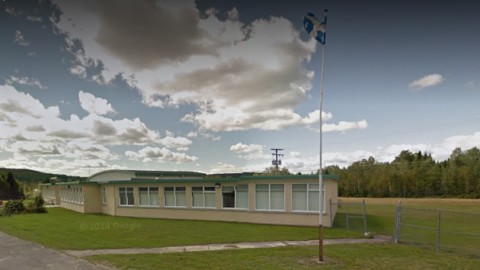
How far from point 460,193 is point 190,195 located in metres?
66.6

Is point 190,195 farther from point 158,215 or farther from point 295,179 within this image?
point 295,179

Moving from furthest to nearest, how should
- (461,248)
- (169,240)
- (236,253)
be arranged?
(169,240), (461,248), (236,253)

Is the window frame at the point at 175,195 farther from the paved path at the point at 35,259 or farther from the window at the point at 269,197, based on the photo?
the paved path at the point at 35,259

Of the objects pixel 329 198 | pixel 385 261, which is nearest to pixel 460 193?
pixel 329 198

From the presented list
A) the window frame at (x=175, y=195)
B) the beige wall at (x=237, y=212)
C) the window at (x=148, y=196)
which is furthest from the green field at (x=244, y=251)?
the window at (x=148, y=196)

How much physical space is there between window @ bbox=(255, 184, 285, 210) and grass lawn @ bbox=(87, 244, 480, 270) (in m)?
7.63

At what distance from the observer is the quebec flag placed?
10.7 m

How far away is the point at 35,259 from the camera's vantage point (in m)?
11.5

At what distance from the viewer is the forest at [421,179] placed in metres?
69.2

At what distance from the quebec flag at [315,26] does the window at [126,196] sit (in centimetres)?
2207

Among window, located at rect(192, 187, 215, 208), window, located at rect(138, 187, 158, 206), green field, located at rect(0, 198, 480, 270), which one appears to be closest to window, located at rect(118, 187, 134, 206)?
window, located at rect(138, 187, 158, 206)

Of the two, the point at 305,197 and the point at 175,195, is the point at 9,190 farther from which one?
the point at 305,197

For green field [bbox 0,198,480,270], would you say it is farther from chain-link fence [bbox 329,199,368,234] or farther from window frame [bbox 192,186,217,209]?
window frame [bbox 192,186,217,209]

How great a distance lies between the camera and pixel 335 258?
11.4m
